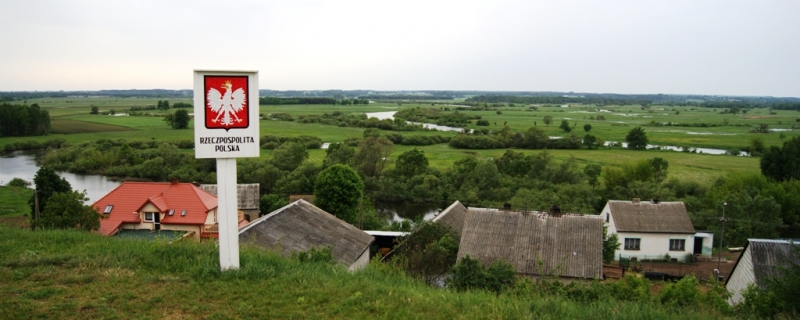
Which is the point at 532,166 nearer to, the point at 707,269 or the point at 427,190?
the point at 427,190

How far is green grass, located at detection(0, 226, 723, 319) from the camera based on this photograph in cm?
625

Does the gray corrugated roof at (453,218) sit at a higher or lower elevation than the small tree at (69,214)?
lower

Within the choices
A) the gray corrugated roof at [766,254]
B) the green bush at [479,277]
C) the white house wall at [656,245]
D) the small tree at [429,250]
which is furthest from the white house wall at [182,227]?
the gray corrugated roof at [766,254]

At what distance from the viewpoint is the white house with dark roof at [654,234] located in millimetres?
25547

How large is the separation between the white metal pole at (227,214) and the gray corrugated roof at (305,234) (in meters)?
6.82

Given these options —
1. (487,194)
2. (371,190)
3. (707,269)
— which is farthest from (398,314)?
(371,190)

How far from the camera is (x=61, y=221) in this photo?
19.6 m

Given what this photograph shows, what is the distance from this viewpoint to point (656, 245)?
Answer: 25672mm

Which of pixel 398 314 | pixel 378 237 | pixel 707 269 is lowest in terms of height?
pixel 707 269

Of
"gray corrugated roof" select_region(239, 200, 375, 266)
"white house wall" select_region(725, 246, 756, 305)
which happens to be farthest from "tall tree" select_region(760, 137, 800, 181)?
"gray corrugated roof" select_region(239, 200, 375, 266)

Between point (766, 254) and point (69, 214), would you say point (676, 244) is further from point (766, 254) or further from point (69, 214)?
point (69, 214)

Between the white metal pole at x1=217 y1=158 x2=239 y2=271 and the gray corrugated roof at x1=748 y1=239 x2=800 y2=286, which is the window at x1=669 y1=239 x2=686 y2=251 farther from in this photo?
the white metal pole at x1=217 y1=158 x2=239 y2=271

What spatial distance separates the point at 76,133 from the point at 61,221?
202ft

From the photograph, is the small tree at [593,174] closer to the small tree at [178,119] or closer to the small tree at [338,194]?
the small tree at [338,194]
